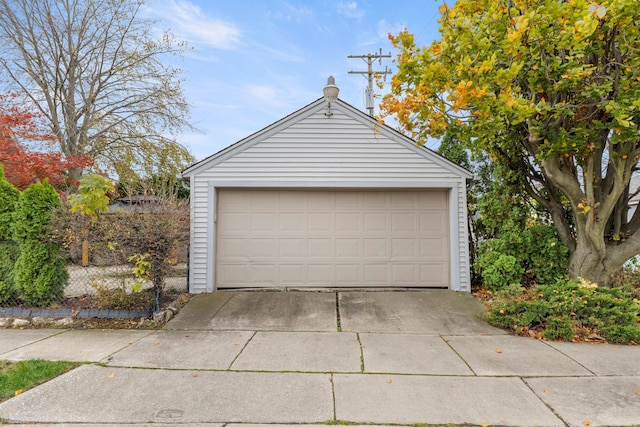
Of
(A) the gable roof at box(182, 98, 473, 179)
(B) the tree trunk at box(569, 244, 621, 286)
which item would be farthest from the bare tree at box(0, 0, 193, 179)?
(B) the tree trunk at box(569, 244, 621, 286)

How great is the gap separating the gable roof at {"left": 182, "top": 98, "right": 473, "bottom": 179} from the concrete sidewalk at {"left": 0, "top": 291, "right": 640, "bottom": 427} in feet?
9.82

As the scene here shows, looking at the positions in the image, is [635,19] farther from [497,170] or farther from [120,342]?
[120,342]

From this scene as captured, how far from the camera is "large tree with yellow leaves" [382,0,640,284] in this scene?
409 centimetres

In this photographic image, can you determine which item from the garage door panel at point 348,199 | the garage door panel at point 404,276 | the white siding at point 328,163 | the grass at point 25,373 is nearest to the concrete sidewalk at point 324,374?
the grass at point 25,373

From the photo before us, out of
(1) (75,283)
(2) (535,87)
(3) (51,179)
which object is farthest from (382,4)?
(3) (51,179)

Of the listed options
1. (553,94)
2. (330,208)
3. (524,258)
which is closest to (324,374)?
(330,208)

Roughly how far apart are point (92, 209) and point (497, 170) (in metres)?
7.35

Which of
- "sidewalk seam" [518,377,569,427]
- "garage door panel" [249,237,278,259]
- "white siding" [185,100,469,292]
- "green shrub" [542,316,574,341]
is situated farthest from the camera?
"garage door panel" [249,237,278,259]

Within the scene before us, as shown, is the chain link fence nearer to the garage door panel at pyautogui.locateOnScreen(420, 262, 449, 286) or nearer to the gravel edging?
the gravel edging

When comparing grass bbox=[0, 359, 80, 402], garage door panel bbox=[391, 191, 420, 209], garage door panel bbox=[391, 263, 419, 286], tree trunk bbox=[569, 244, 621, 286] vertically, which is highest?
garage door panel bbox=[391, 191, 420, 209]

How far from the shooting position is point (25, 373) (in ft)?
10.7

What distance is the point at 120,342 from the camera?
4.18m

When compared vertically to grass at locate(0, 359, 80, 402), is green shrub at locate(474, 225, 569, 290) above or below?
above

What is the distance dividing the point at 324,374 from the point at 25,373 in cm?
297
